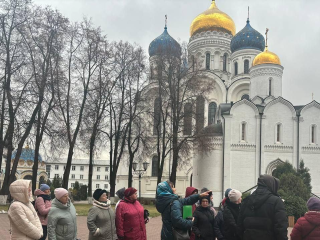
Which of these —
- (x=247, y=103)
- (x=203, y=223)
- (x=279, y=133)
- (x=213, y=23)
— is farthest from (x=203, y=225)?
(x=213, y=23)

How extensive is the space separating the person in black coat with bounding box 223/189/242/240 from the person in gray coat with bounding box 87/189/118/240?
182cm

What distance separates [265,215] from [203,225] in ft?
5.05

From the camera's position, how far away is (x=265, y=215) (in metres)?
4.93

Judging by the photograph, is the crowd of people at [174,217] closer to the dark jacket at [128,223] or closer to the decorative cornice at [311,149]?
the dark jacket at [128,223]

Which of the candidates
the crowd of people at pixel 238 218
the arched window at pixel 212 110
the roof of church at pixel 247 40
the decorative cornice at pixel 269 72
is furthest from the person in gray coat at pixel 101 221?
the roof of church at pixel 247 40

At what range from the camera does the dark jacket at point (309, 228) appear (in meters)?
5.01

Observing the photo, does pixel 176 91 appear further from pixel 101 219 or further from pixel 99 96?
pixel 101 219

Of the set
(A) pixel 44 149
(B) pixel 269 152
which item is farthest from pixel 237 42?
(A) pixel 44 149

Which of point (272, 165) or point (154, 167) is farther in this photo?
point (154, 167)

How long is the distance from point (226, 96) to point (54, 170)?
50.8 meters

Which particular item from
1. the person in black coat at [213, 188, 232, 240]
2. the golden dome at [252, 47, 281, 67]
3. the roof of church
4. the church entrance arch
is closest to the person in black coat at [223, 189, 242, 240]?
the person in black coat at [213, 188, 232, 240]

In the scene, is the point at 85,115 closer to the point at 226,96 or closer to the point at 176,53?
the point at 176,53

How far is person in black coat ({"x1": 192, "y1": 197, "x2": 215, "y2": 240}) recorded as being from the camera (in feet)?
20.4

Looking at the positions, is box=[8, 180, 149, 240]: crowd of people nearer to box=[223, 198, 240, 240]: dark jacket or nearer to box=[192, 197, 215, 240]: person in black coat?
box=[192, 197, 215, 240]: person in black coat
